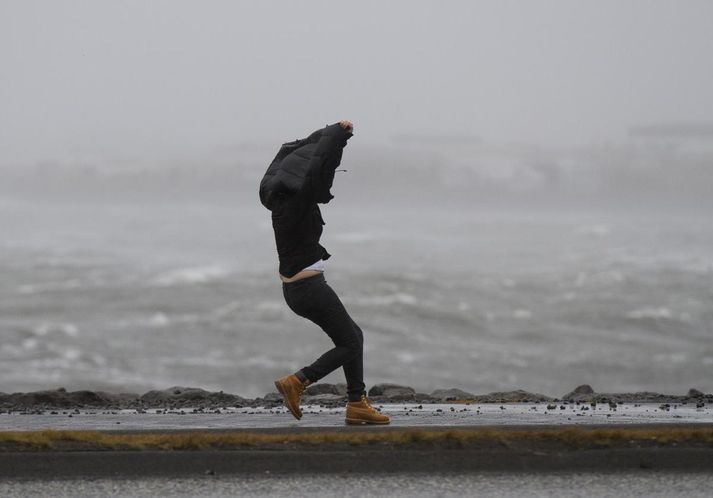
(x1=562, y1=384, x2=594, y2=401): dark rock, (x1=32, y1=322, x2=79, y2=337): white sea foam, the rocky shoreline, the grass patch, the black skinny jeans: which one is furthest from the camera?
(x1=32, y1=322, x2=79, y2=337): white sea foam

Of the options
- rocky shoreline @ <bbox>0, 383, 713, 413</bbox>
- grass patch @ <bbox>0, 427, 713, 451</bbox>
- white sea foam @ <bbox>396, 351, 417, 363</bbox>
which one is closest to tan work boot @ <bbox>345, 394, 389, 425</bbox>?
grass patch @ <bbox>0, 427, 713, 451</bbox>

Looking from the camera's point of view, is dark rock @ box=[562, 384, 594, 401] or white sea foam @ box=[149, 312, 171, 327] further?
white sea foam @ box=[149, 312, 171, 327]

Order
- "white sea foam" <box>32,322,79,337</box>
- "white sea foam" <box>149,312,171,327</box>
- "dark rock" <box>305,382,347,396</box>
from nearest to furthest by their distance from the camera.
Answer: "dark rock" <box>305,382,347,396</box> < "white sea foam" <box>32,322,79,337</box> < "white sea foam" <box>149,312,171,327</box>

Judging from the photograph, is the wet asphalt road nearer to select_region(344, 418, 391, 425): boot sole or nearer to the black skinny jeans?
the black skinny jeans

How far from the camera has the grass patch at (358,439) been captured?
9.64 m

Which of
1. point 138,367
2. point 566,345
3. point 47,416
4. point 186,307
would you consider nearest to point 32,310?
point 186,307

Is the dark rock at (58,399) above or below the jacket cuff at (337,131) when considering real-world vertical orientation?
below

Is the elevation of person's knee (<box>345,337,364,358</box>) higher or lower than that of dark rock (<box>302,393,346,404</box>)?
higher

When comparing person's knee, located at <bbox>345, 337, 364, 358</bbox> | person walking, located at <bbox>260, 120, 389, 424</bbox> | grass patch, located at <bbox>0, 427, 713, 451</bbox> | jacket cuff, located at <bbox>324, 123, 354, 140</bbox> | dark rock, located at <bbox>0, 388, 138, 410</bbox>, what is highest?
jacket cuff, located at <bbox>324, 123, 354, 140</bbox>

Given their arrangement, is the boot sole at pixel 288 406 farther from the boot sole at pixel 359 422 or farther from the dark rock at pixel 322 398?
the dark rock at pixel 322 398

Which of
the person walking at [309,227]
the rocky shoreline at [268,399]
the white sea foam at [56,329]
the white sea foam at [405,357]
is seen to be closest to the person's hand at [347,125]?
the person walking at [309,227]

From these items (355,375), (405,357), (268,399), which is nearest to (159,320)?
(405,357)

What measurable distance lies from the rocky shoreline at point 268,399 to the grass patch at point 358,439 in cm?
428

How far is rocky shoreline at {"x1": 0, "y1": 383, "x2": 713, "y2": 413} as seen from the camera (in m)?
14.6
